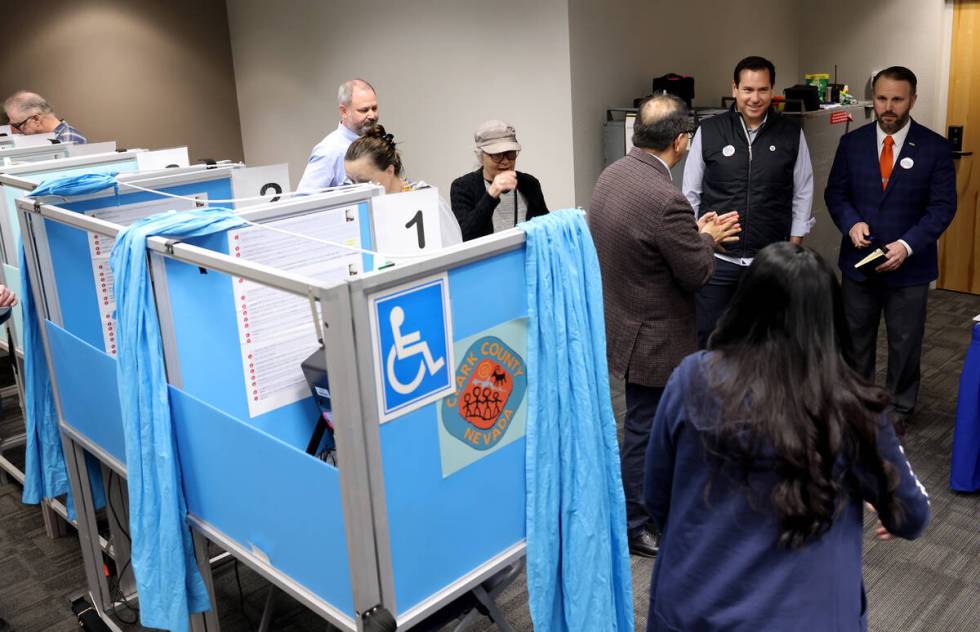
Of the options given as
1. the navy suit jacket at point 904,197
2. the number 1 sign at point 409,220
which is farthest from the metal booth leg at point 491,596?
the navy suit jacket at point 904,197

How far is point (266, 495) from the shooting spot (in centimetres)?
169

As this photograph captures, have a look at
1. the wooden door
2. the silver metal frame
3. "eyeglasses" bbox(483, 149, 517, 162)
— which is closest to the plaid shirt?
the silver metal frame

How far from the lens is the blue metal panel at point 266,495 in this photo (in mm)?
1557

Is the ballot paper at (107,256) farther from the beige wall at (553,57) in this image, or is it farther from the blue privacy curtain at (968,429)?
the beige wall at (553,57)

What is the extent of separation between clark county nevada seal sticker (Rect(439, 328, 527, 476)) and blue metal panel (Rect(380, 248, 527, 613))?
0.09 feet

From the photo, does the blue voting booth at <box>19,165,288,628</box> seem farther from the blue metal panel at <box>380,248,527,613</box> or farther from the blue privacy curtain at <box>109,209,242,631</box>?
the blue metal panel at <box>380,248,527,613</box>

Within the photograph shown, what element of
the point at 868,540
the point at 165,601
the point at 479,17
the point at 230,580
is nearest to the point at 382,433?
the point at 165,601

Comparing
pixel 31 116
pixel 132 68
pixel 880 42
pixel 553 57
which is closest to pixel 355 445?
pixel 553 57

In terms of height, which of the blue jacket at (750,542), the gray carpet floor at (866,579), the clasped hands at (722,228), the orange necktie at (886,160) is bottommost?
the gray carpet floor at (866,579)

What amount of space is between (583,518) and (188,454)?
840 mm

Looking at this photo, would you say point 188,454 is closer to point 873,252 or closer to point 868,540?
point 868,540

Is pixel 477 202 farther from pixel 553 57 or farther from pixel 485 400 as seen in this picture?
pixel 553 57

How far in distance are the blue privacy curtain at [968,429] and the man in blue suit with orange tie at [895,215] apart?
0.57 metres

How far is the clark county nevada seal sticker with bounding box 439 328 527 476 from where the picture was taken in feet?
5.30
